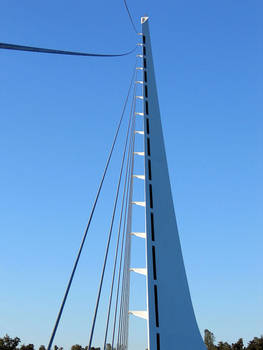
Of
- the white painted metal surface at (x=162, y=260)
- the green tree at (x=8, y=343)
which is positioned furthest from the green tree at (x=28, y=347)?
the white painted metal surface at (x=162, y=260)

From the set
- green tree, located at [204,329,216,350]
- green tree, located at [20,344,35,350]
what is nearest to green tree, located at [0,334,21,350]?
green tree, located at [20,344,35,350]

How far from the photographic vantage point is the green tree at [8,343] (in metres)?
51.8

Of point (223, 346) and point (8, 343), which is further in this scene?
point (223, 346)

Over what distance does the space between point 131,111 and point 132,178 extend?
2901 mm

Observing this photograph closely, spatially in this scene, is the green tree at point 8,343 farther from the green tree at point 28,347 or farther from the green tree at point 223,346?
the green tree at point 223,346

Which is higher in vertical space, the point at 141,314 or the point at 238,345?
the point at 238,345

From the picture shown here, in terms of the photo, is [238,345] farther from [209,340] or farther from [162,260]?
[162,260]

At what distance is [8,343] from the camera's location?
171 ft

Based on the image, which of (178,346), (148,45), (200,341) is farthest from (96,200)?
(148,45)

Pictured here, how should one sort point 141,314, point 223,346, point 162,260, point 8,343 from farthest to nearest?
point 223,346 < point 8,343 < point 162,260 < point 141,314

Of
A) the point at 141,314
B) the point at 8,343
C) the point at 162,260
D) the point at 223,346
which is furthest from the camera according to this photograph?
the point at 223,346

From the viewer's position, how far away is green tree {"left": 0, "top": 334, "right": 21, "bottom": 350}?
5184 cm

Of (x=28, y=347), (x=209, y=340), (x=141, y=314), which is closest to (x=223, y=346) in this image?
(x=209, y=340)

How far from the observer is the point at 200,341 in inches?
538
